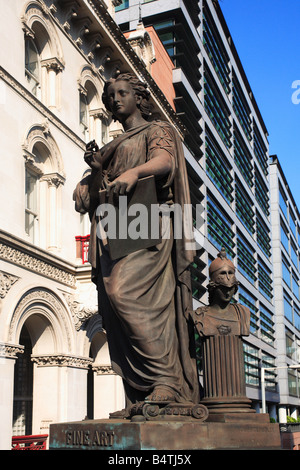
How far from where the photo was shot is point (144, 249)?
4.50 meters

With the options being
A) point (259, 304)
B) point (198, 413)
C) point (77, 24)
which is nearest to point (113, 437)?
point (198, 413)

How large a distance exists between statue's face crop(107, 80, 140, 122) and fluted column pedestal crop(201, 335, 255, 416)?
6.37 feet

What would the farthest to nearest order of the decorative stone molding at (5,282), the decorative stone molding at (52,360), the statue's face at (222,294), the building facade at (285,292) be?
1. the building facade at (285,292)
2. the decorative stone molding at (52,360)
3. the decorative stone molding at (5,282)
4. the statue's face at (222,294)

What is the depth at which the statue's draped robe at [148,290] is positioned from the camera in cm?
430

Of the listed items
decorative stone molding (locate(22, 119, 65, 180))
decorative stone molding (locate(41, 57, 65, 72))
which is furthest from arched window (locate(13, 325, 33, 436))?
decorative stone molding (locate(41, 57, 65, 72))

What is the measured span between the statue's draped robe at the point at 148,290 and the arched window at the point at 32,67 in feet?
53.3

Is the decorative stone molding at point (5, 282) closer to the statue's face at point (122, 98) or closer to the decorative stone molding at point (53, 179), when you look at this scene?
the decorative stone molding at point (53, 179)

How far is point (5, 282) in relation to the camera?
17.0 m

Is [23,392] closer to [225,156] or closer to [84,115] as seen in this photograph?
[84,115]

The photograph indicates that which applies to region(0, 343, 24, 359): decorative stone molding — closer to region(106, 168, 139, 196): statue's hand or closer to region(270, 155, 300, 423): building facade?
region(106, 168, 139, 196): statue's hand

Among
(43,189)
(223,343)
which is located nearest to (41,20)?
(43,189)

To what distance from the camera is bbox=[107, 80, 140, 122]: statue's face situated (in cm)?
504

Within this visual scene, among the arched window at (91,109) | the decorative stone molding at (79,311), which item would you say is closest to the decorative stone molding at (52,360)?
the decorative stone molding at (79,311)
